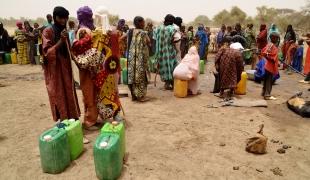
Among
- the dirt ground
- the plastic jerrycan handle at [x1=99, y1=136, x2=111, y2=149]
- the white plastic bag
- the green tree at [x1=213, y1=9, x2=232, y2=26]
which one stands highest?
the green tree at [x1=213, y1=9, x2=232, y2=26]

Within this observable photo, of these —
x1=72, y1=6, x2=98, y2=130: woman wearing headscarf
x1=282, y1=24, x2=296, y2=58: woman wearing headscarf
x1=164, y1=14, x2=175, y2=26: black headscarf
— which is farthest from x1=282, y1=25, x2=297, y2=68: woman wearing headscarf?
x1=72, y1=6, x2=98, y2=130: woman wearing headscarf

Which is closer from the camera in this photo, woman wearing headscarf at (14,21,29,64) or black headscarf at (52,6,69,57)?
black headscarf at (52,6,69,57)

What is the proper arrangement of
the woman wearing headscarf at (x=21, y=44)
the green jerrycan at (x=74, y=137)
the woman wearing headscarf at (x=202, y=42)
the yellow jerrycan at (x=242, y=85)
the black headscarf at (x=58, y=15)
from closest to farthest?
the green jerrycan at (x=74, y=137)
the black headscarf at (x=58, y=15)
the yellow jerrycan at (x=242, y=85)
the woman wearing headscarf at (x=21, y=44)
the woman wearing headscarf at (x=202, y=42)

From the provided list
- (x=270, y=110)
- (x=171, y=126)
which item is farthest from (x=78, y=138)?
(x=270, y=110)

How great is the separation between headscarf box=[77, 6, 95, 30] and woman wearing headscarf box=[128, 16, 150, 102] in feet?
6.22

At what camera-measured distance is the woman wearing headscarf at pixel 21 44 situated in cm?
1259

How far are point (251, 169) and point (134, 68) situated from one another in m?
3.48

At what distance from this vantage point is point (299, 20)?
31094 mm

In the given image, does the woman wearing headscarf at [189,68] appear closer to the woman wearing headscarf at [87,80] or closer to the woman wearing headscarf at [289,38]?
the woman wearing headscarf at [87,80]

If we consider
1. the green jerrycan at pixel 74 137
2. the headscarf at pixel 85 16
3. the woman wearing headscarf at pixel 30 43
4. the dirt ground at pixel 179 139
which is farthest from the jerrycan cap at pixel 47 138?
the woman wearing headscarf at pixel 30 43

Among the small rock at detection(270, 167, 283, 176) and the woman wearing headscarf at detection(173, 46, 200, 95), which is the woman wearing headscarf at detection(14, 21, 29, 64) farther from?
the small rock at detection(270, 167, 283, 176)

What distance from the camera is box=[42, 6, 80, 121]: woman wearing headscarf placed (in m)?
4.28

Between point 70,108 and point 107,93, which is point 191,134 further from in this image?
point 70,108

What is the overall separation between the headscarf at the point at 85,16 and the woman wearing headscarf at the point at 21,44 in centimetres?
877
